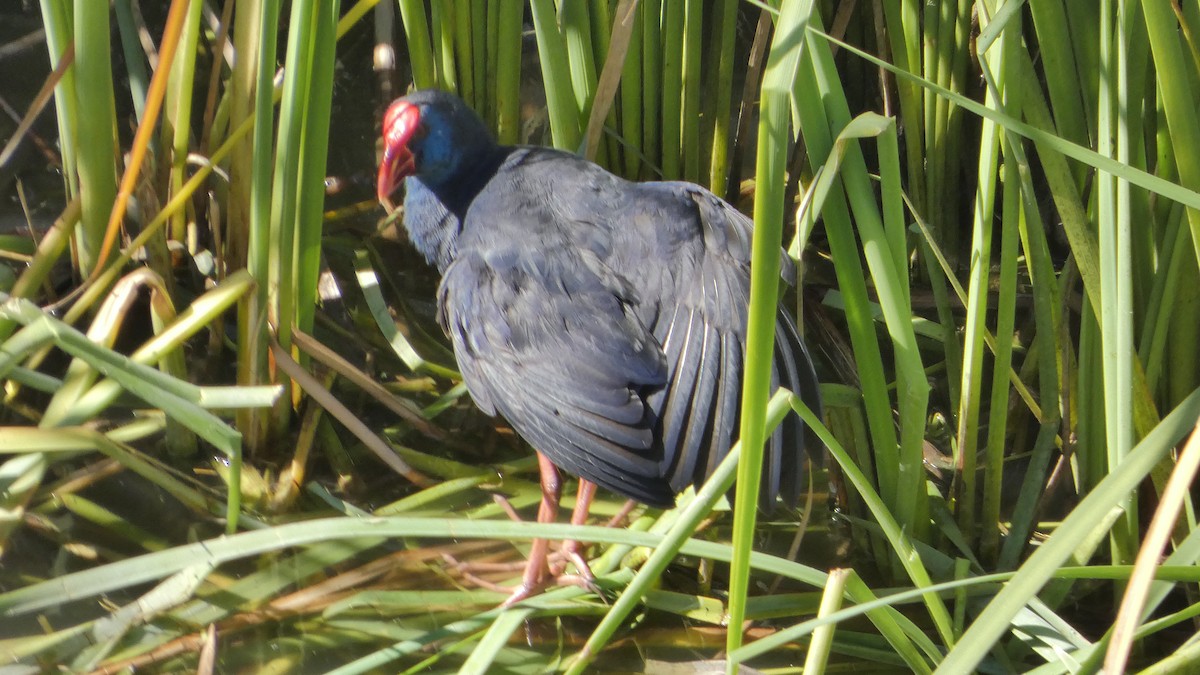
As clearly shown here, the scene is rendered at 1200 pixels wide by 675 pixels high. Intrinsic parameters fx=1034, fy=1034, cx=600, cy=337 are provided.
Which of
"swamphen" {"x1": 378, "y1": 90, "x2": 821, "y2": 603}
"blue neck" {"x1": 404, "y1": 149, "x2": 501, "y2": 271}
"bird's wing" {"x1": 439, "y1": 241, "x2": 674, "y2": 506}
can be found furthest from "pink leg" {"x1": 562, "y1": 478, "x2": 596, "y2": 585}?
"blue neck" {"x1": 404, "y1": 149, "x2": 501, "y2": 271}

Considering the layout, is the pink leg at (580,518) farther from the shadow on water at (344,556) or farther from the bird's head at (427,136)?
the bird's head at (427,136)

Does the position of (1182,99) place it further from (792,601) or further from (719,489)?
(792,601)

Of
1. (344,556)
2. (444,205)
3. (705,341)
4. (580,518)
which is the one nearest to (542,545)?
(580,518)

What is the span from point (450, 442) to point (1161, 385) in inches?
52.8

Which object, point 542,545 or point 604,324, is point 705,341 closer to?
point 604,324

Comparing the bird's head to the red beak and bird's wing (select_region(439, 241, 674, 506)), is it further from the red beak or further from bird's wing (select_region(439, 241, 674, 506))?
bird's wing (select_region(439, 241, 674, 506))

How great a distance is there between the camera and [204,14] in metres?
2.30

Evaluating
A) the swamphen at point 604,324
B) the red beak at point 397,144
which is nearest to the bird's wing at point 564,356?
the swamphen at point 604,324

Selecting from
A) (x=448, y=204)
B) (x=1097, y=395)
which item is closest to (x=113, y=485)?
(x=448, y=204)

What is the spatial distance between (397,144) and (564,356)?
0.64 meters

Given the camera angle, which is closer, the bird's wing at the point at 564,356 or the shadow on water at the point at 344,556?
the bird's wing at the point at 564,356

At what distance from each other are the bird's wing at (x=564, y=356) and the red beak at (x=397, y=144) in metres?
0.33

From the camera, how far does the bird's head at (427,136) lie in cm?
199

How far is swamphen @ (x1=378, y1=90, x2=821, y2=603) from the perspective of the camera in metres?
1.55
